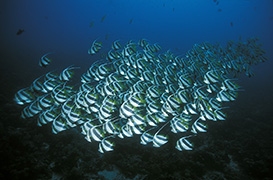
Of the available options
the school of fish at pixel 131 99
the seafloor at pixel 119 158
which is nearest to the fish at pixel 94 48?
the school of fish at pixel 131 99

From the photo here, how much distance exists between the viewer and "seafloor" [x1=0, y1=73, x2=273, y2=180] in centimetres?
447

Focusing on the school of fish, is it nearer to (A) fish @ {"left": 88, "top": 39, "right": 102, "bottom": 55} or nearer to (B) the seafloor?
(A) fish @ {"left": 88, "top": 39, "right": 102, "bottom": 55}

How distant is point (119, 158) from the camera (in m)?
5.11

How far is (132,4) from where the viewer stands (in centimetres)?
12238

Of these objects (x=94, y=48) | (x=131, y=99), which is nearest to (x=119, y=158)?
(x=131, y=99)

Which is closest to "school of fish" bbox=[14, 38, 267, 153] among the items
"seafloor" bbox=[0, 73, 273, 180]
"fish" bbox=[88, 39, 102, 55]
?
"fish" bbox=[88, 39, 102, 55]

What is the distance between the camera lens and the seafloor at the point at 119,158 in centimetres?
447

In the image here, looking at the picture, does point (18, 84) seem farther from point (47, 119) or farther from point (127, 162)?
point (127, 162)

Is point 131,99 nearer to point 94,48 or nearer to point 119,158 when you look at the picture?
point 119,158

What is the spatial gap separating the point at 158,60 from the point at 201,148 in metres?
4.22

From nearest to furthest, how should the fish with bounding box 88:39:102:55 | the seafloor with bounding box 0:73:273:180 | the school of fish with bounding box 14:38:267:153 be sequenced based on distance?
the school of fish with bounding box 14:38:267:153, the seafloor with bounding box 0:73:273:180, the fish with bounding box 88:39:102:55

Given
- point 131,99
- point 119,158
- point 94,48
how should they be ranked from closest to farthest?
point 131,99 < point 119,158 < point 94,48

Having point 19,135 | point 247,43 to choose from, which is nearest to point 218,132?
point 247,43

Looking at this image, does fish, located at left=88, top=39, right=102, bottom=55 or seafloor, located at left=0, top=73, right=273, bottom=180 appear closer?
seafloor, located at left=0, top=73, right=273, bottom=180
